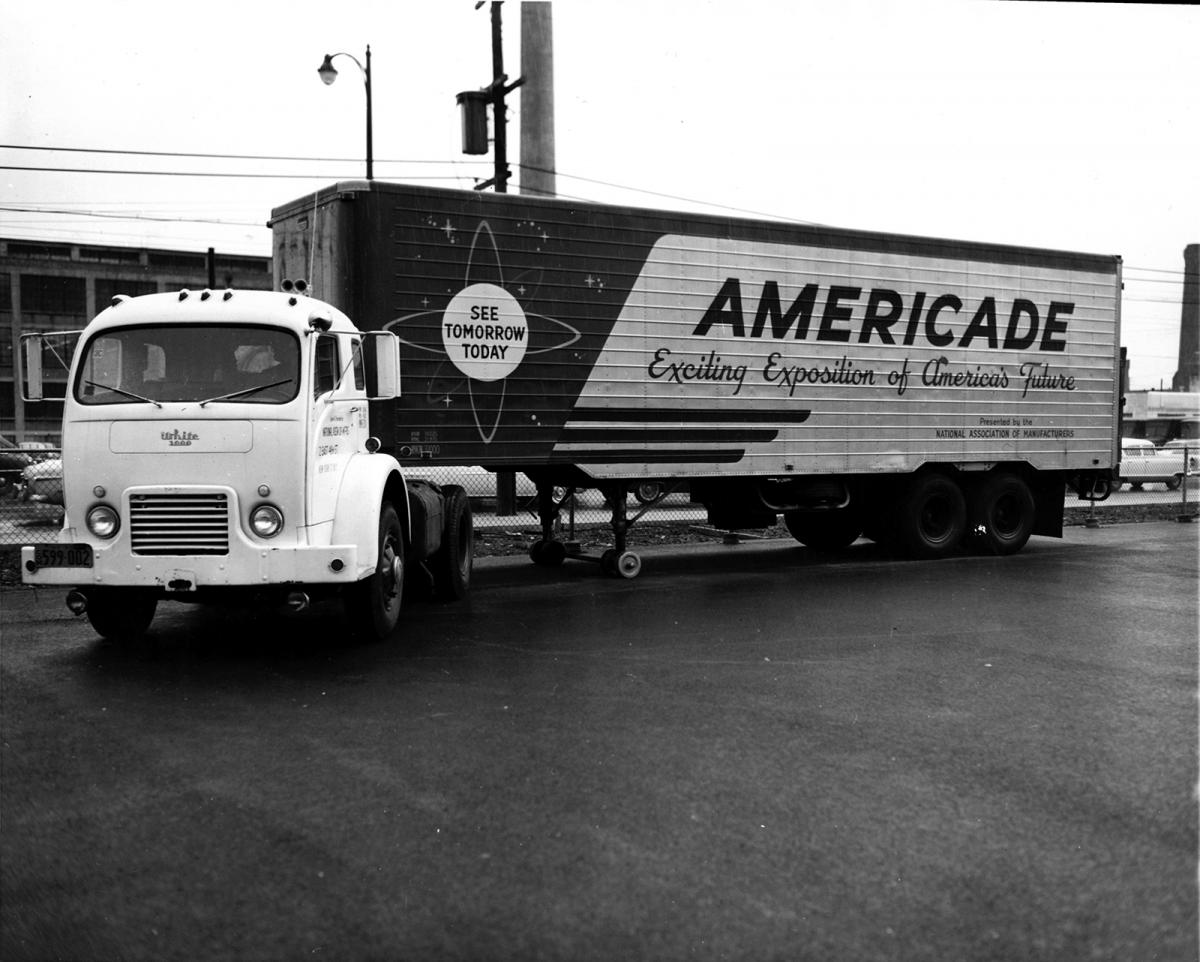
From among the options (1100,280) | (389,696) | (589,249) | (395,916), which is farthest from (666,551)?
(395,916)

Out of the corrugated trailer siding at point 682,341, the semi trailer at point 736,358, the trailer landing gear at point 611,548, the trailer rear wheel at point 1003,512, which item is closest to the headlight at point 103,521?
the semi trailer at point 736,358

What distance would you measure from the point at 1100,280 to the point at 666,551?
7112 mm

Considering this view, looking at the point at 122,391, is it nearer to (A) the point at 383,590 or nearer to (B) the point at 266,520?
(B) the point at 266,520

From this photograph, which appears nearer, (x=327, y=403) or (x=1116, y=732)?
(x=1116, y=732)

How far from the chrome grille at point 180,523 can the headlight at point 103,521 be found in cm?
16

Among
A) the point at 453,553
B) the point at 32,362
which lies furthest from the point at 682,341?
the point at 32,362

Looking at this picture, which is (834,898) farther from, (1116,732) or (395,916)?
(1116,732)

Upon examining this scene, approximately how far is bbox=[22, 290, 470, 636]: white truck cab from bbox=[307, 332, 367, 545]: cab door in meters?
0.02

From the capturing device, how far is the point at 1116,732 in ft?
19.8

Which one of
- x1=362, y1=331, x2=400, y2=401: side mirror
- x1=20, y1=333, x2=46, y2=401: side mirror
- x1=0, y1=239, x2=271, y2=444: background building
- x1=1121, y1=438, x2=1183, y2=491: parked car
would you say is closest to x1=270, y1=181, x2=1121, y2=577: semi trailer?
x1=362, y1=331, x2=400, y2=401: side mirror

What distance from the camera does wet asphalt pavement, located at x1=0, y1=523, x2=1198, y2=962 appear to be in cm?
365

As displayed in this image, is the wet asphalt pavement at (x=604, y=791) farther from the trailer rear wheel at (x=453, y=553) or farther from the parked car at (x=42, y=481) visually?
the parked car at (x=42, y=481)

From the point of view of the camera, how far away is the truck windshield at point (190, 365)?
815cm

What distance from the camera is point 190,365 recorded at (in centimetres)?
826
